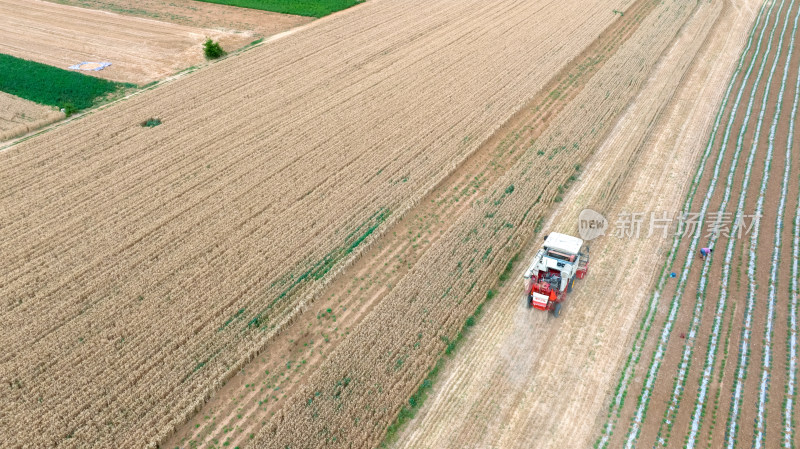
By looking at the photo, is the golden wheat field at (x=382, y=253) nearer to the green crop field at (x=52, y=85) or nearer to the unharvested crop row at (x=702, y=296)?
the unharvested crop row at (x=702, y=296)

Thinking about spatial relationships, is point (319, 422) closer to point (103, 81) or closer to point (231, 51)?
point (103, 81)

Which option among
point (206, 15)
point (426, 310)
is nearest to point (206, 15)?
point (206, 15)

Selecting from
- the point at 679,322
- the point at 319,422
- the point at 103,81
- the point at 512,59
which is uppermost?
the point at 512,59

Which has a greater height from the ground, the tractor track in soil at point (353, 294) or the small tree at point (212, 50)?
the small tree at point (212, 50)

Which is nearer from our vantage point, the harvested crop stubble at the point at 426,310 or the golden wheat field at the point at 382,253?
the harvested crop stubble at the point at 426,310

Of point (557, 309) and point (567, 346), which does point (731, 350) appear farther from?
point (557, 309)

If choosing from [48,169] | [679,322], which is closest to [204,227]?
[48,169]

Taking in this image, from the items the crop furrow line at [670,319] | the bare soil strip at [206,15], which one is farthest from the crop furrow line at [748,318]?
the bare soil strip at [206,15]
